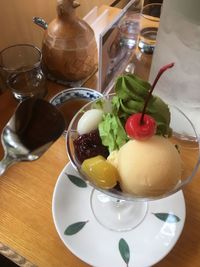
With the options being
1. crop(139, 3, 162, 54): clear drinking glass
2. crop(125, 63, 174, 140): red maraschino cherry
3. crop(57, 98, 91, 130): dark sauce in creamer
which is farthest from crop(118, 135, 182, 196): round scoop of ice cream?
crop(139, 3, 162, 54): clear drinking glass

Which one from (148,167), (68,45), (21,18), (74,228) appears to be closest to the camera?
(148,167)

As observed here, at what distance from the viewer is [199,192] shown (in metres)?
0.60

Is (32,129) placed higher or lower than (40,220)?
higher

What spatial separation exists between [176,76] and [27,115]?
13.1 inches

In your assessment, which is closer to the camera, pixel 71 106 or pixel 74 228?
pixel 74 228

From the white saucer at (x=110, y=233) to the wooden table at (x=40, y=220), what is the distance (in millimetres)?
14

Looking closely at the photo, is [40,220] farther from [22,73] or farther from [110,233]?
[22,73]

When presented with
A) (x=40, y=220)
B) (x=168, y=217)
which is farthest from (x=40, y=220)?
(x=168, y=217)

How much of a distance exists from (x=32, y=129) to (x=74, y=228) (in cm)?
19

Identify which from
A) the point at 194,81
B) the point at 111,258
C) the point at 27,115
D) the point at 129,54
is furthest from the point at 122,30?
the point at 111,258

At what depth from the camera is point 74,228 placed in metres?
0.54

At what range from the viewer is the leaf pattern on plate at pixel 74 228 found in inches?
21.1

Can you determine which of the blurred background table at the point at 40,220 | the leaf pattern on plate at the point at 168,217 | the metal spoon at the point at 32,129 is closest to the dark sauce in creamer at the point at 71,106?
the blurred background table at the point at 40,220

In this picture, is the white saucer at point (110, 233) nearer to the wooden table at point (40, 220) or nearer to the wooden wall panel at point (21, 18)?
the wooden table at point (40, 220)
